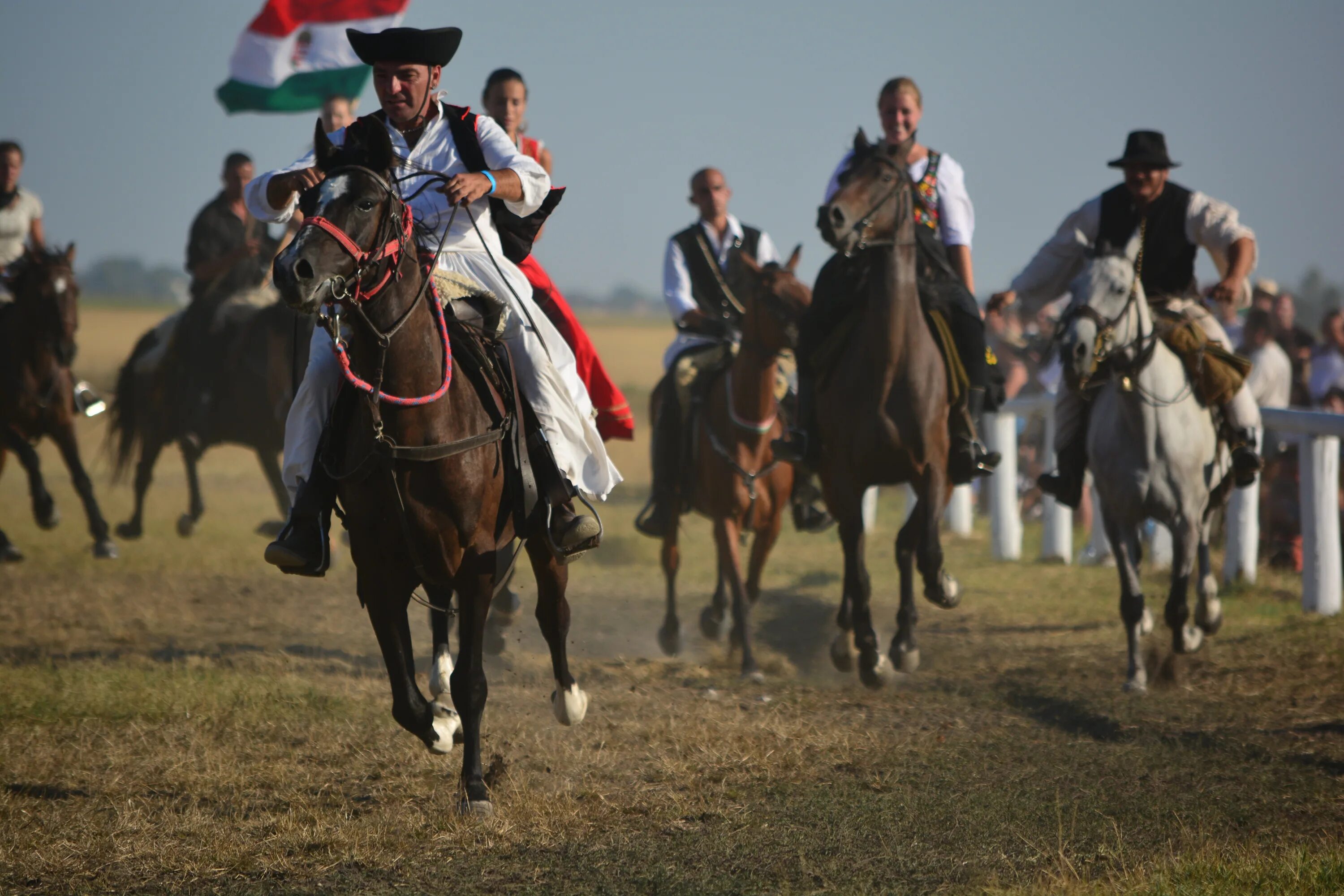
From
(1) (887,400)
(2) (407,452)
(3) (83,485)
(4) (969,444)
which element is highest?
(1) (887,400)

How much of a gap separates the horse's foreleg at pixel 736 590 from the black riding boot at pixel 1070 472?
2.26 metres

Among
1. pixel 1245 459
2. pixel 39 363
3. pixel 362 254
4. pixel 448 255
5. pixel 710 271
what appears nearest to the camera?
pixel 362 254

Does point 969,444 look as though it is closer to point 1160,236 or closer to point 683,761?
point 1160,236

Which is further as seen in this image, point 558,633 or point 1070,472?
point 1070,472

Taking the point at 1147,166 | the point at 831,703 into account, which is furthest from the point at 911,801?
the point at 1147,166

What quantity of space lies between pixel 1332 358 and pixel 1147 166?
7.77 metres

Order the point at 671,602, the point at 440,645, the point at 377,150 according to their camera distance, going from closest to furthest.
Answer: the point at 377,150, the point at 440,645, the point at 671,602

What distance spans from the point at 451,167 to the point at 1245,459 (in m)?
5.69

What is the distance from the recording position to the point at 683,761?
22.2ft

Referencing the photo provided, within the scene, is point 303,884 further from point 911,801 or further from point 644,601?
point 644,601

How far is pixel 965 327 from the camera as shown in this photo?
9219mm

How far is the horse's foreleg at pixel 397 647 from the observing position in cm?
587

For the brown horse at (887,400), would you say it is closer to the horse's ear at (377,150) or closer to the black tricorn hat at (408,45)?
the black tricorn hat at (408,45)

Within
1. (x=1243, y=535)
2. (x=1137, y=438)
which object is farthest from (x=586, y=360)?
(x=1243, y=535)
